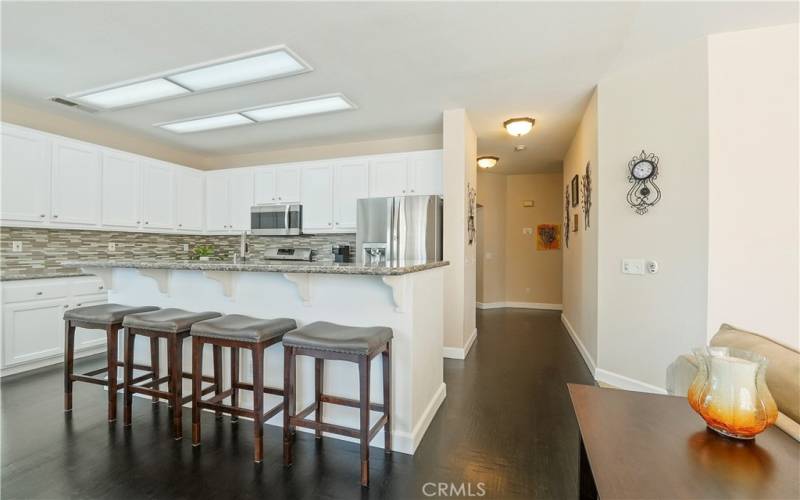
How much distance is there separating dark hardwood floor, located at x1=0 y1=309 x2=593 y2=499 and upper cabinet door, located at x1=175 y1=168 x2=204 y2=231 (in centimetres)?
263

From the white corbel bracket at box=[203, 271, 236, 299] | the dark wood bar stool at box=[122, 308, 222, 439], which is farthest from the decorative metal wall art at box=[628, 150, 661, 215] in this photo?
the dark wood bar stool at box=[122, 308, 222, 439]

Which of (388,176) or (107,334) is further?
(388,176)

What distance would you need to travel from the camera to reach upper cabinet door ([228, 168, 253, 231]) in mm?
5219

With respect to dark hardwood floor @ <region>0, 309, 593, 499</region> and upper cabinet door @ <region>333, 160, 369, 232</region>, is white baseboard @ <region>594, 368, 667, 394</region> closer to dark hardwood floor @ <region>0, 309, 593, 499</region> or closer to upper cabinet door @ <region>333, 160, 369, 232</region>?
dark hardwood floor @ <region>0, 309, 593, 499</region>

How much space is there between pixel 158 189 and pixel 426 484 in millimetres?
4763

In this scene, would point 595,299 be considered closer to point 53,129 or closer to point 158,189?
point 158,189

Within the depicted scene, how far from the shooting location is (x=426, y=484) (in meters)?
1.78

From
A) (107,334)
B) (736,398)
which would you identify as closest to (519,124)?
(736,398)

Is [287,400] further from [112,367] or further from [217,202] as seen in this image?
[217,202]

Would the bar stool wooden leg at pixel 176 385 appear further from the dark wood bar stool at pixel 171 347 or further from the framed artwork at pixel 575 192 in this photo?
the framed artwork at pixel 575 192

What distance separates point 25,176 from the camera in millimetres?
3375

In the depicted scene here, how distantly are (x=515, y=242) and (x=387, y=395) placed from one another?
231 inches

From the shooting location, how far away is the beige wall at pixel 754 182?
7.87ft

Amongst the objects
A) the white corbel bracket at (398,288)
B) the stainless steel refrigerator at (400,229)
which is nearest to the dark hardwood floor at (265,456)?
the white corbel bracket at (398,288)
